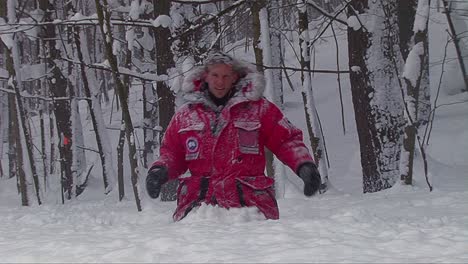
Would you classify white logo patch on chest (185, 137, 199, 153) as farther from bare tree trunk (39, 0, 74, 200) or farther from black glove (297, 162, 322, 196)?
bare tree trunk (39, 0, 74, 200)

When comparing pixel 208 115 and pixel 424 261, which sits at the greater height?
pixel 208 115

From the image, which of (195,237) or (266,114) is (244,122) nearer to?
(266,114)

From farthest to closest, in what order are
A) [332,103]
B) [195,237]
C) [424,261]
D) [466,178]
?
[332,103], [466,178], [195,237], [424,261]

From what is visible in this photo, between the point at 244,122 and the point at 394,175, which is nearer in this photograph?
the point at 244,122

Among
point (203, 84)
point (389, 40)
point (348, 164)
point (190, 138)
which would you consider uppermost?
point (389, 40)

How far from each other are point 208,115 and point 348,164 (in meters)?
9.30

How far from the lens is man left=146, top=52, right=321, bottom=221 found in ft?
12.0

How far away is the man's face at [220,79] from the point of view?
385cm

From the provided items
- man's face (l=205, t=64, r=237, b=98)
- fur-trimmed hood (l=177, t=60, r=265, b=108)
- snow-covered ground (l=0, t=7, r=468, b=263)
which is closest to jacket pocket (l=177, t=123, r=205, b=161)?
fur-trimmed hood (l=177, t=60, r=265, b=108)

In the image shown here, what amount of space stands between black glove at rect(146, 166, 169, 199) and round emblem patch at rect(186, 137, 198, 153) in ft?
0.77

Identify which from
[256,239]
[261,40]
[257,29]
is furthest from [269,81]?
[256,239]

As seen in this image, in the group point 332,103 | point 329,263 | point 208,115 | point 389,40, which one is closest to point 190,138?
point 208,115

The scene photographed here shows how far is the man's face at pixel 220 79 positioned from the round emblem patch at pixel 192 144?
36 centimetres

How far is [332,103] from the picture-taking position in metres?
18.0
